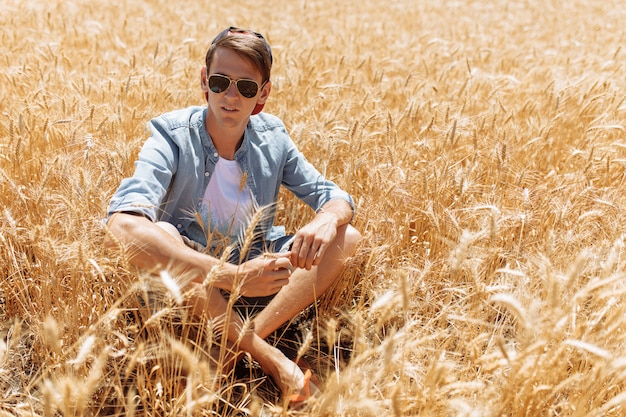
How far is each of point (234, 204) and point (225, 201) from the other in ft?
0.11

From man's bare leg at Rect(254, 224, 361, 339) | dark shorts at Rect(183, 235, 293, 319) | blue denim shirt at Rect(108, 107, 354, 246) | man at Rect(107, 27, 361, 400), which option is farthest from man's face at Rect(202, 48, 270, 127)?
man's bare leg at Rect(254, 224, 361, 339)

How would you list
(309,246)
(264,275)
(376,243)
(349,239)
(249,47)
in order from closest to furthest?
(264,275) < (309,246) < (249,47) < (349,239) < (376,243)

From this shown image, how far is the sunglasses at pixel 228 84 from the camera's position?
72.9 inches

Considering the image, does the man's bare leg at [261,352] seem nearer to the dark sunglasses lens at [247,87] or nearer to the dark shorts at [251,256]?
the dark shorts at [251,256]

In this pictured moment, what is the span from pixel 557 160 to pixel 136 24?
464cm

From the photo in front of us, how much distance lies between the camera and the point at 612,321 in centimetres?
124

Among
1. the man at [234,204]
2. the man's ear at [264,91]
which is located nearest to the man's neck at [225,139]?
the man at [234,204]

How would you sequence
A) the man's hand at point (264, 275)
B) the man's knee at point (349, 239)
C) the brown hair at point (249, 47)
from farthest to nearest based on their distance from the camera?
the man's knee at point (349, 239) → the brown hair at point (249, 47) → the man's hand at point (264, 275)

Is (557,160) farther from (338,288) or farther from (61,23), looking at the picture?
(61,23)

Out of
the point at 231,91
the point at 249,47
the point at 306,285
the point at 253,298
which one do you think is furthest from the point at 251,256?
the point at 249,47

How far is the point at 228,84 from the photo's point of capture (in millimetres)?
1856

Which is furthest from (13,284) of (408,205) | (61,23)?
(61,23)

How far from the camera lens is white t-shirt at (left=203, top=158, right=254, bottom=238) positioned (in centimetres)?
195

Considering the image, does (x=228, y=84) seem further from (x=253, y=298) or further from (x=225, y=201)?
(x=253, y=298)
